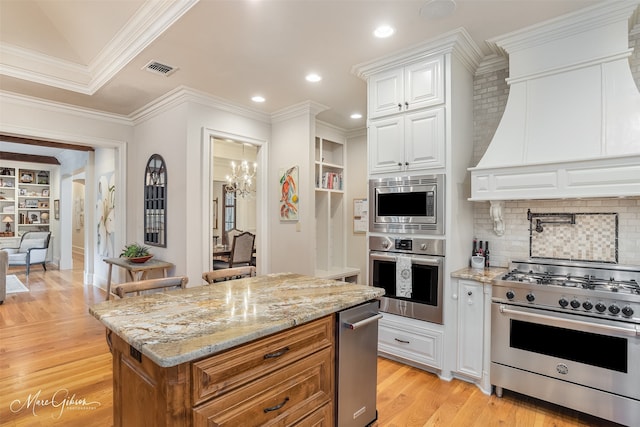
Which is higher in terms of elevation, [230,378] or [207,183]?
[207,183]

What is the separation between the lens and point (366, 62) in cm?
310

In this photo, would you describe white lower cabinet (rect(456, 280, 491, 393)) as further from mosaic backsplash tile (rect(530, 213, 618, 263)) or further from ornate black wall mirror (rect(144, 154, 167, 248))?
ornate black wall mirror (rect(144, 154, 167, 248))

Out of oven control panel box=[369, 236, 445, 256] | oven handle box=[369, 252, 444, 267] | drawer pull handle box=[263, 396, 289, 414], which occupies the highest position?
oven control panel box=[369, 236, 445, 256]

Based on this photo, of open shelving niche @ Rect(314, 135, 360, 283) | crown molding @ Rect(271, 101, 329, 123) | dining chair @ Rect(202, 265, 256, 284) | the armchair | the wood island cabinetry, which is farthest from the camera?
the armchair

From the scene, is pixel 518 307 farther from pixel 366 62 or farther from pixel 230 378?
pixel 366 62

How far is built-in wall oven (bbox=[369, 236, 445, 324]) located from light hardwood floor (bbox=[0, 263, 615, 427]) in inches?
21.4

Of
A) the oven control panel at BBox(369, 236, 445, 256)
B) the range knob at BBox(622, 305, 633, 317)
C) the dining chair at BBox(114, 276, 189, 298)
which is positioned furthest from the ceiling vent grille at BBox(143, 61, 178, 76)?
the range knob at BBox(622, 305, 633, 317)

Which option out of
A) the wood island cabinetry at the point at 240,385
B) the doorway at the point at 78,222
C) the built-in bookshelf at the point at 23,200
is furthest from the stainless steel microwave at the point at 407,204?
the built-in bookshelf at the point at 23,200

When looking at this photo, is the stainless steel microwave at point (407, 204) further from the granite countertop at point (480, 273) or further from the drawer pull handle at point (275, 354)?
the drawer pull handle at point (275, 354)

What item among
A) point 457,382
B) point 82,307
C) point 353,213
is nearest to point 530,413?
point 457,382

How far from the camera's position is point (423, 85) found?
2.87 m

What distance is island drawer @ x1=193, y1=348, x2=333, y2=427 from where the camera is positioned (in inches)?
49.5

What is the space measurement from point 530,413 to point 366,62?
306 centimetres

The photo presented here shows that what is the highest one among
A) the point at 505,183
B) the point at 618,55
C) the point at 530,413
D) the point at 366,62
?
the point at 366,62
